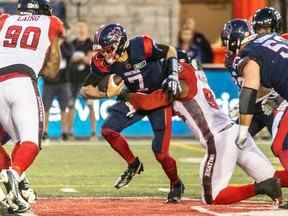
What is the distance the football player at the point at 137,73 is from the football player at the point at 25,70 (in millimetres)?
583

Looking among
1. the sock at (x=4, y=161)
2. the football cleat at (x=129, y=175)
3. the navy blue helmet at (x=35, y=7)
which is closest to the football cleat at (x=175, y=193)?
the football cleat at (x=129, y=175)

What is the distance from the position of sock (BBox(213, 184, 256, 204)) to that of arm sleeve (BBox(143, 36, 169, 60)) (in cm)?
148

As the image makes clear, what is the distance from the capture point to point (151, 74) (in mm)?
9562

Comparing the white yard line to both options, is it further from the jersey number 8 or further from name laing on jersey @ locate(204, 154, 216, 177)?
the jersey number 8

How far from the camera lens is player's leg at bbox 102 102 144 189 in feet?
32.6

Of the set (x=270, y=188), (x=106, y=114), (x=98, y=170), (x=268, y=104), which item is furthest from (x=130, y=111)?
(x=106, y=114)

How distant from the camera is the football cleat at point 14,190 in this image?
312 inches

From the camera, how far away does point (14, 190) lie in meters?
7.91

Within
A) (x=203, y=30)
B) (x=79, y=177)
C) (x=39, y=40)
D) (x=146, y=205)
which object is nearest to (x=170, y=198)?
(x=146, y=205)

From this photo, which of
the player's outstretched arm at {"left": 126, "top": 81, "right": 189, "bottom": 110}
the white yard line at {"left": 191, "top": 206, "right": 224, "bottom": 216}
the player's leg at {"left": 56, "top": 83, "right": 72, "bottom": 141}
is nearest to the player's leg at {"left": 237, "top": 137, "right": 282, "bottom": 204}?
the white yard line at {"left": 191, "top": 206, "right": 224, "bottom": 216}

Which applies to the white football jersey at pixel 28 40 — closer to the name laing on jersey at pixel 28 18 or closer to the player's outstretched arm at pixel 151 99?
the name laing on jersey at pixel 28 18

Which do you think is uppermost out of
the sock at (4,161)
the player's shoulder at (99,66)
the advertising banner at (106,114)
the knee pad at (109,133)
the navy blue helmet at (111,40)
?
the navy blue helmet at (111,40)

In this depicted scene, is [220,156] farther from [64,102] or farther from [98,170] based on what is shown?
[64,102]

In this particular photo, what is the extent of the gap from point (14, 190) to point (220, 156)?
1621mm
